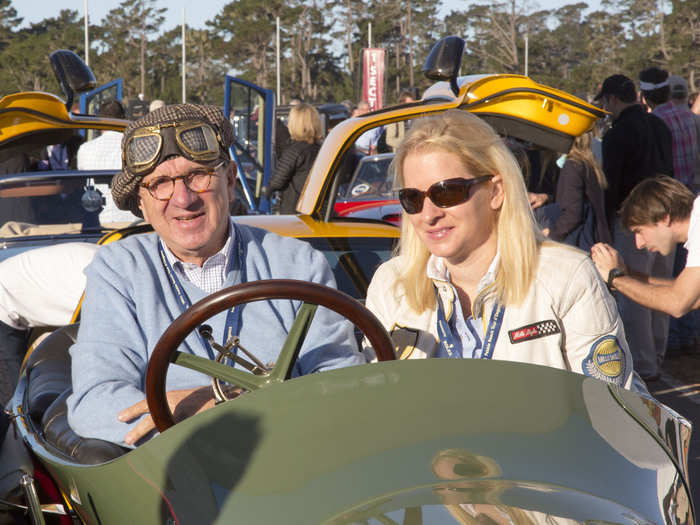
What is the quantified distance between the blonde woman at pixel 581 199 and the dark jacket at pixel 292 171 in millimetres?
2677

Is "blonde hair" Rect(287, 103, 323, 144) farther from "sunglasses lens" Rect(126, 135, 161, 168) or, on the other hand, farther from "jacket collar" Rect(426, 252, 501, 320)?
"sunglasses lens" Rect(126, 135, 161, 168)

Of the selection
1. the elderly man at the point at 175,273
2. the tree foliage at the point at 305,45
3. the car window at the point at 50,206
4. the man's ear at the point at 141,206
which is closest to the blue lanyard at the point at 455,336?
the elderly man at the point at 175,273

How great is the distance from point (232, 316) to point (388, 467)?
115cm

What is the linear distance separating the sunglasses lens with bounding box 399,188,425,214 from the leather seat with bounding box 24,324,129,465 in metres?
A: 1.16

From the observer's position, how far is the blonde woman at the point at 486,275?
9.18 ft

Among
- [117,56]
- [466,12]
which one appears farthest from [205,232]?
[466,12]

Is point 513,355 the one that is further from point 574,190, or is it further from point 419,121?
point 574,190

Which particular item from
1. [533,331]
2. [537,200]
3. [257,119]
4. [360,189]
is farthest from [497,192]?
[257,119]

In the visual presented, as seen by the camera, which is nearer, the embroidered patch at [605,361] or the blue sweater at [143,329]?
the blue sweater at [143,329]

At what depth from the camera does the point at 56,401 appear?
2801 millimetres

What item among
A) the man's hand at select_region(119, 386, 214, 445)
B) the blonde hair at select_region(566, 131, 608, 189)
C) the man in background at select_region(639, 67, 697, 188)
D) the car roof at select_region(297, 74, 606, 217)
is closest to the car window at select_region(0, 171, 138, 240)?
the car roof at select_region(297, 74, 606, 217)

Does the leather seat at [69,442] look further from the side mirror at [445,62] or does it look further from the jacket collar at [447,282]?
the side mirror at [445,62]

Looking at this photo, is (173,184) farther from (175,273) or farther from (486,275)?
(486,275)

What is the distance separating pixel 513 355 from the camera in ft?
9.11
